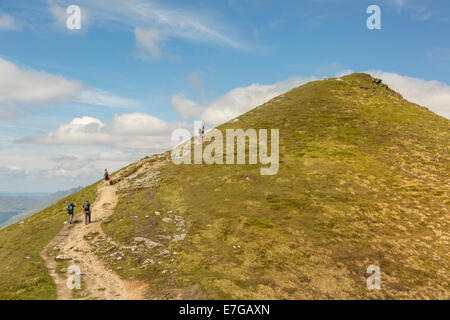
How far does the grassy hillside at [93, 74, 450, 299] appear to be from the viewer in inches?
942

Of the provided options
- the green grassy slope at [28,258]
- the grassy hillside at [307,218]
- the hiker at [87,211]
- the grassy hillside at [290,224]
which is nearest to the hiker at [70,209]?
the green grassy slope at [28,258]

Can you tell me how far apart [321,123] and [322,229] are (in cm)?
3802

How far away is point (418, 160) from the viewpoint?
4816cm

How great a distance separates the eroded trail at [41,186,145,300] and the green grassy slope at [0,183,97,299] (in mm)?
862

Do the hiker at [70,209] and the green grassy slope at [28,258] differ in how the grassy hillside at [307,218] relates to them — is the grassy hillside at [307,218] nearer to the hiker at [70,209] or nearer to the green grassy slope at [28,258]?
the hiker at [70,209]

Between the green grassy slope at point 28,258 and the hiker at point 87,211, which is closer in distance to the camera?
the green grassy slope at point 28,258

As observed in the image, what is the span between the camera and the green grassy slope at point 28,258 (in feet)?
73.3

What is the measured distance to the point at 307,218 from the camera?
3353cm

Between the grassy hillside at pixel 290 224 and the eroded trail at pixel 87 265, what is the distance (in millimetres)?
1078

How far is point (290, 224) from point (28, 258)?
30654 millimetres

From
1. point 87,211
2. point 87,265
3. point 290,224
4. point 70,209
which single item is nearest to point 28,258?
point 87,265

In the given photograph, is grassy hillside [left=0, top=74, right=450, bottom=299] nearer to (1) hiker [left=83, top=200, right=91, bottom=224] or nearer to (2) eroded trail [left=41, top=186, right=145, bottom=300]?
(2) eroded trail [left=41, top=186, right=145, bottom=300]

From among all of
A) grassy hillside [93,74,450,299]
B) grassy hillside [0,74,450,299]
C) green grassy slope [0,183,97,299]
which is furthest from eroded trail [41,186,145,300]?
grassy hillside [93,74,450,299]

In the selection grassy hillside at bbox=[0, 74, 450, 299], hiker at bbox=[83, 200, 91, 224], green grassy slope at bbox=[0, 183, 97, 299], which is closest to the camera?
green grassy slope at bbox=[0, 183, 97, 299]
